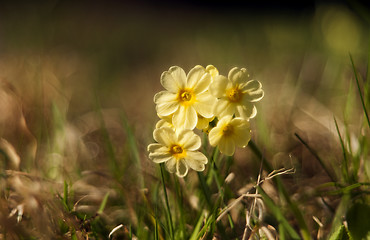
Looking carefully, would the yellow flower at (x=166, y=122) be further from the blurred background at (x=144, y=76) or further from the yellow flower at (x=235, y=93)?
the blurred background at (x=144, y=76)

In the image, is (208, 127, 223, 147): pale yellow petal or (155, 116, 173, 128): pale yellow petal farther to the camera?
(155, 116, 173, 128): pale yellow petal

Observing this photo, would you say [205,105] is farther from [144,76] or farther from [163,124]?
[144,76]

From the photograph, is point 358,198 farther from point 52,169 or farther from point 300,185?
point 52,169

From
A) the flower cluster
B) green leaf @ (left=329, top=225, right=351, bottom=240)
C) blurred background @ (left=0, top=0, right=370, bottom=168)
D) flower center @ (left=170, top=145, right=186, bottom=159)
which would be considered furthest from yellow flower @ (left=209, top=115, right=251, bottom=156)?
blurred background @ (left=0, top=0, right=370, bottom=168)

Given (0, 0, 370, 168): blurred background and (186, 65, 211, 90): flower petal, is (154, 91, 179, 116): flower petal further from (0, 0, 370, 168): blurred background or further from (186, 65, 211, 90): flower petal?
(0, 0, 370, 168): blurred background

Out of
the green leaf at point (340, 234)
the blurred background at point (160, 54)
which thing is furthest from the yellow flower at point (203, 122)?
the blurred background at point (160, 54)

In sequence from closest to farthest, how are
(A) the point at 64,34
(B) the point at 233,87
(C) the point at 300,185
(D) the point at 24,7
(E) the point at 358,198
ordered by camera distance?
(B) the point at 233,87 < (E) the point at 358,198 < (C) the point at 300,185 < (A) the point at 64,34 < (D) the point at 24,7

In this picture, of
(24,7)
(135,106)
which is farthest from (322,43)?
(24,7)
